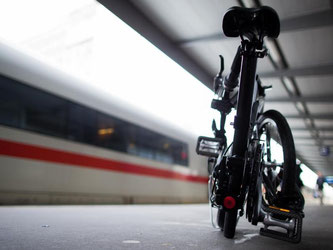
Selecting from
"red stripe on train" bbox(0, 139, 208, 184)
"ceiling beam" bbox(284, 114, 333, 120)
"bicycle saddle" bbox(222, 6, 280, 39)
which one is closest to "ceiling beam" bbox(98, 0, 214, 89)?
"red stripe on train" bbox(0, 139, 208, 184)

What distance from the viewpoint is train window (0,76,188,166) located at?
595 centimetres

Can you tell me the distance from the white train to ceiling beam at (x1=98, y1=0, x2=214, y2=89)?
211 cm

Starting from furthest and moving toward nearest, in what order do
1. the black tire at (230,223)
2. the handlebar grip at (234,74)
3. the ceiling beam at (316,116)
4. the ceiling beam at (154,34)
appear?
the ceiling beam at (316,116) < the ceiling beam at (154,34) < the handlebar grip at (234,74) < the black tire at (230,223)

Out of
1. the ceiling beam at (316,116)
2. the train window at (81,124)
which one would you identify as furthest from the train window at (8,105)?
the ceiling beam at (316,116)

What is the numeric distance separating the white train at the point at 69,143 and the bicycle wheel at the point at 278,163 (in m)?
4.73

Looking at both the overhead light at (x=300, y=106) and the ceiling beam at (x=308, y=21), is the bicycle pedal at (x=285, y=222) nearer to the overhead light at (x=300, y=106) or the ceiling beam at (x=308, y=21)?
the ceiling beam at (x=308, y=21)

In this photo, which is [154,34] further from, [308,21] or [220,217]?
[220,217]

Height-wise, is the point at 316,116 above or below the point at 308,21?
below

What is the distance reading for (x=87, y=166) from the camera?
7520mm

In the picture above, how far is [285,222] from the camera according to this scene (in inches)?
81.7

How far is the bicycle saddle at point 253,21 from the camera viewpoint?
2221 millimetres

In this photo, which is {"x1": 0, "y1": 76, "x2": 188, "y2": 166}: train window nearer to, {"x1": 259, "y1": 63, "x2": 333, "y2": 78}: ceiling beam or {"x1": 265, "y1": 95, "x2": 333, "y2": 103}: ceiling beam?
{"x1": 259, "y1": 63, "x2": 333, "y2": 78}: ceiling beam

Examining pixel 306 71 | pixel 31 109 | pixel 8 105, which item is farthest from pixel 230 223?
pixel 306 71

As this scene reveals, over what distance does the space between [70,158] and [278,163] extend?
17.8 ft
